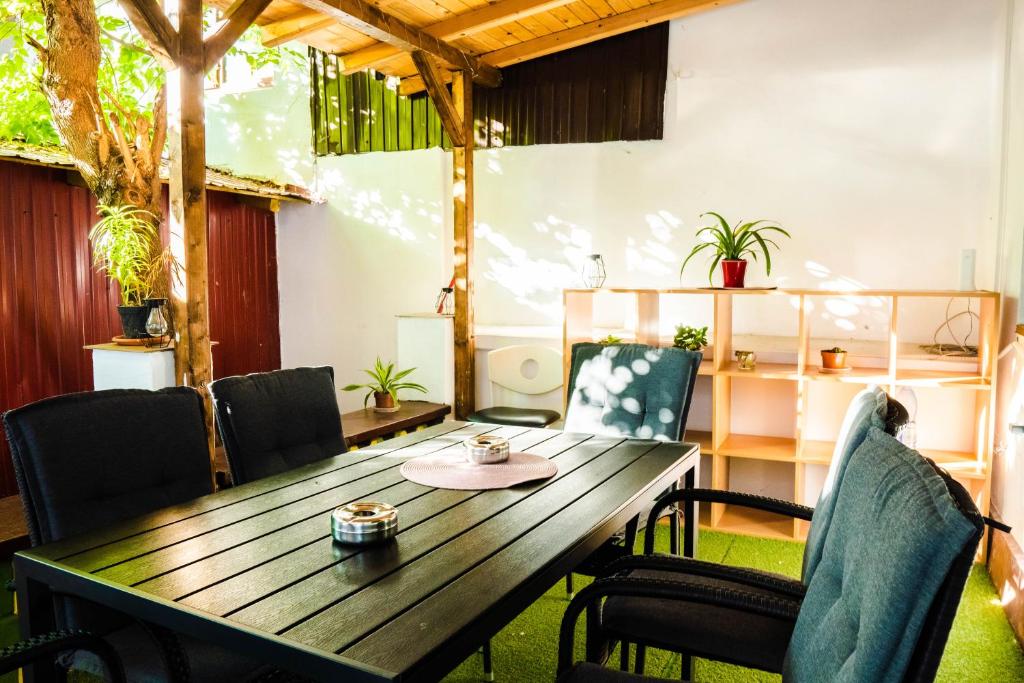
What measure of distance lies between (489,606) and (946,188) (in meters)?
4.17

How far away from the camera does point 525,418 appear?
458 cm

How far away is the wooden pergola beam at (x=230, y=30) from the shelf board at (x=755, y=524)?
3378 millimetres

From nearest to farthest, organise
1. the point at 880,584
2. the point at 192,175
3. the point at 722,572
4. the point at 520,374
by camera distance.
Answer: the point at 880,584 < the point at 722,572 < the point at 192,175 < the point at 520,374

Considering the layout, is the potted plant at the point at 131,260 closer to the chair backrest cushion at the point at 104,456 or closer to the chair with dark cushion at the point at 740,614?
the chair backrest cushion at the point at 104,456

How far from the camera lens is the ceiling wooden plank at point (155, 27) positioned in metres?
3.15

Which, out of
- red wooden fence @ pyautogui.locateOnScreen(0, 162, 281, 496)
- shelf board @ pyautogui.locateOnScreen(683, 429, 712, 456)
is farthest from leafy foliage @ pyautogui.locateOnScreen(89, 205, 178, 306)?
shelf board @ pyautogui.locateOnScreen(683, 429, 712, 456)

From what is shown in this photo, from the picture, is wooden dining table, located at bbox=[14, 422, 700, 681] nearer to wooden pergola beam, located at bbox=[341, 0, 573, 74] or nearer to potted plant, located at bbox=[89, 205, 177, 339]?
potted plant, located at bbox=[89, 205, 177, 339]

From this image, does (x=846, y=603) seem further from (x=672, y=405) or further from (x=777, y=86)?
(x=777, y=86)

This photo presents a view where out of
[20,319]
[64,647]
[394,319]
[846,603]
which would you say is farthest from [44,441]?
[394,319]

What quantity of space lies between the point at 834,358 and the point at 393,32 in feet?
9.64

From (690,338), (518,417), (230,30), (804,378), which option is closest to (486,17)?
(230,30)

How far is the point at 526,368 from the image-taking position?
519cm

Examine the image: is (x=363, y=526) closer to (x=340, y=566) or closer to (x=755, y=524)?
(x=340, y=566)

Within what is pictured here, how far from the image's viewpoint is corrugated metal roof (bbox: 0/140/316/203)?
4340 mm
